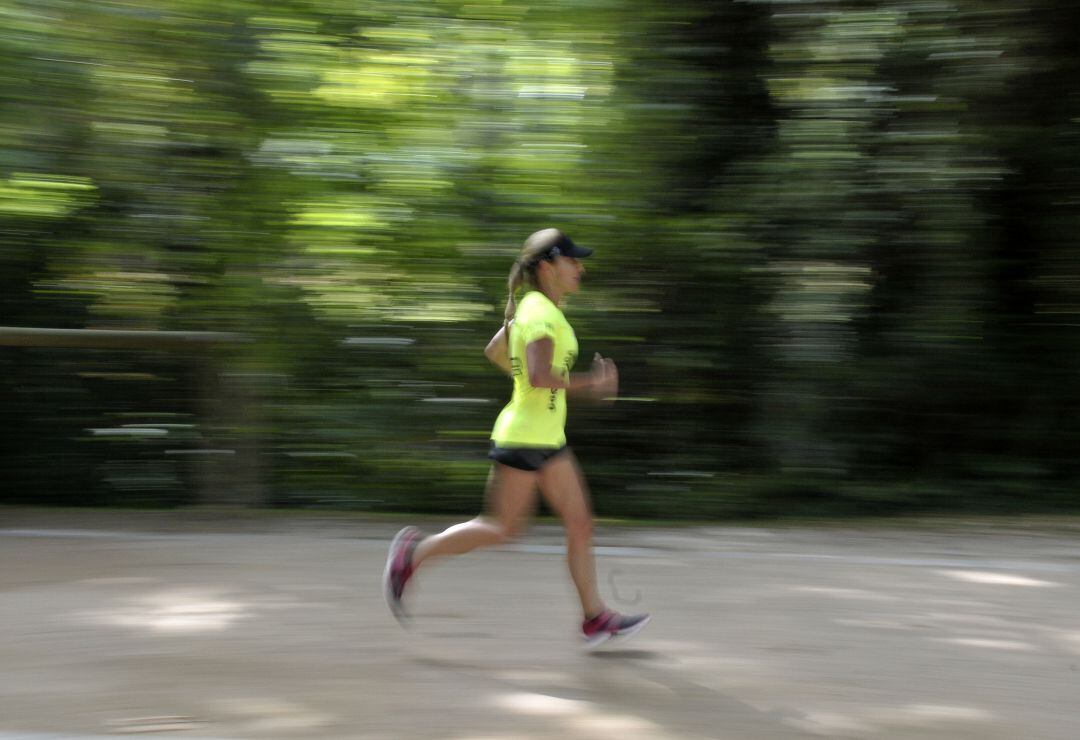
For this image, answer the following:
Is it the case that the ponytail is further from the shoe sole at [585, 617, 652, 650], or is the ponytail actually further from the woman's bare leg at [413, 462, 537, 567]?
the shoe sole at [585, 617, 652, 650]

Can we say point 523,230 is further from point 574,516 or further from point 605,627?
point 605,627

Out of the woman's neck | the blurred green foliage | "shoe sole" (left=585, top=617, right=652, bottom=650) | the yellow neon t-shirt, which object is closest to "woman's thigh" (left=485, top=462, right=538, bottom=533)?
the yellow neon t-shirt

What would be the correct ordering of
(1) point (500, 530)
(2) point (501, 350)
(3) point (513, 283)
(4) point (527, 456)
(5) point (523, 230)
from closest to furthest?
1. (4) point (527, 456)
2. (1) point (500, 530)
3. (3) point (513, 283)
4. (2) point (501, 350)
5. (5) point (523, 230)

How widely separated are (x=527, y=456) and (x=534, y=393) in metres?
Answer: 0.25

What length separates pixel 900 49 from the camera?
7.73m

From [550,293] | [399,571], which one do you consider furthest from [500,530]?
[550,293]

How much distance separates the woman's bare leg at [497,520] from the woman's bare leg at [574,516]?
82 millimetres

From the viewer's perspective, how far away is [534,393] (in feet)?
15.7

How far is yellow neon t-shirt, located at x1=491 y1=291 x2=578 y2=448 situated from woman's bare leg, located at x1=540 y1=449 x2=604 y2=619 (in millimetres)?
105

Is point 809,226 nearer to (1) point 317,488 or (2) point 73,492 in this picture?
(1) point 317,488

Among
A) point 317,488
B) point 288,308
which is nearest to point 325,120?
point 288,308

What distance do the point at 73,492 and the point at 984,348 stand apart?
6135 millimetres

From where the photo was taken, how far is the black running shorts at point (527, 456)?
478cm

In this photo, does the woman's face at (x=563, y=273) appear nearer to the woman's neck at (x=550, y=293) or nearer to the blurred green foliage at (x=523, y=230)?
the woman's neck at (x=550, y=293)
